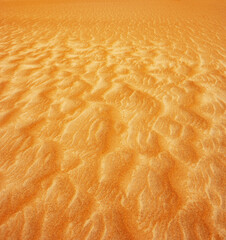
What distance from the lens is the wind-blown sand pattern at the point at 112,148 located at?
112cm

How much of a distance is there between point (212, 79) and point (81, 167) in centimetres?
232

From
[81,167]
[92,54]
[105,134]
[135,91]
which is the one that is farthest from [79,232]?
[92,54]

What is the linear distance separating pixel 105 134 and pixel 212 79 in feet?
6.40

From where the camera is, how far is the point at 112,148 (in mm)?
1563

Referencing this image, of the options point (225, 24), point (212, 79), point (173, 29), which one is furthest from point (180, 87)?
point (225, 24)

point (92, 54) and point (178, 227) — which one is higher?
point (178, 227)

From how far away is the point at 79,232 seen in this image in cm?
107

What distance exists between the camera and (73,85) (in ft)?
8.08

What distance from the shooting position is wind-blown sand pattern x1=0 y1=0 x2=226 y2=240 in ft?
3.67

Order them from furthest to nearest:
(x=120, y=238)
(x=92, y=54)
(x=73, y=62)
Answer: (x=92, y=54) < (x=73, y=62) < (x=120, y=238)

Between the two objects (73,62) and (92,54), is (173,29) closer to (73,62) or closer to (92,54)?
(92,54)

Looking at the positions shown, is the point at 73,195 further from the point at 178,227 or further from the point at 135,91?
the point at 135,91

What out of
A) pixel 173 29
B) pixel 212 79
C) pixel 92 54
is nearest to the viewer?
pixel 212 79

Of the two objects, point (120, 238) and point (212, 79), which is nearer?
point (120, 238)
